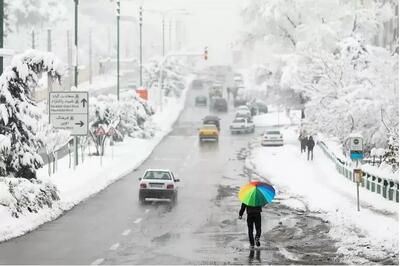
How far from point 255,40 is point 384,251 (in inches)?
Result: 2228

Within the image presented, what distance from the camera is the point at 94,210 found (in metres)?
28.1

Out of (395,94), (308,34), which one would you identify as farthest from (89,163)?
(308,34)

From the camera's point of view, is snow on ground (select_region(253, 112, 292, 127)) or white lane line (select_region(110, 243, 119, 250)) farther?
snow on ground (select_region(253, 112, 292, 127))

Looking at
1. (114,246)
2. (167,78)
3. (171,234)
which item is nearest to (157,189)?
(171,234)

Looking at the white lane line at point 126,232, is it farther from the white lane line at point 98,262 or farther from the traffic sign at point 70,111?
the traffic sign at point 70,111

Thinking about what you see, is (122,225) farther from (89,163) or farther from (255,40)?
(255,40)

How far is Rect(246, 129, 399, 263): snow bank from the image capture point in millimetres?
20578

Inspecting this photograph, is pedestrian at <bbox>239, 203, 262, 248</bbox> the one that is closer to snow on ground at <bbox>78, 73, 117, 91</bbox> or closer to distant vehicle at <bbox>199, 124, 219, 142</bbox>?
distant vehicle at <bbox>199, 124, 219, 142</bbox>

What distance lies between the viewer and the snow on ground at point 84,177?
2303 cm

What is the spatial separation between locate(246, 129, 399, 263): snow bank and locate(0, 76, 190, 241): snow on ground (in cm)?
775

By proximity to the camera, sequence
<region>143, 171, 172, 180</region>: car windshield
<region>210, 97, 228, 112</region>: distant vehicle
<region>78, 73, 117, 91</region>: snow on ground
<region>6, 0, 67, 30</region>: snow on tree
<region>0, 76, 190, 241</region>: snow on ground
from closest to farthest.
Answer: <region>0, 76, 190, 241</region>: snow on ground, <region>143, 171, 172, 180</region>: car windshield, <region>210, 97, 228, 112</region>: distant vehicle, <region>78, 73, 117, 91</region>: snow on ground, <region>6, 0, 67, 30</region>: snow on tree

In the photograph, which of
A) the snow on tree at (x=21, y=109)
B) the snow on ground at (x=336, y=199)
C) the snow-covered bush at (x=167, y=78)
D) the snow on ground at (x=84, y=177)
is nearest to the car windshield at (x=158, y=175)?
the snow on ground at (x=84, y=177)

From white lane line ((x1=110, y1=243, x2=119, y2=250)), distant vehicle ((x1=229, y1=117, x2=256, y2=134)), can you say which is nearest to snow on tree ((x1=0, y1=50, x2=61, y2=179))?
white lane line ((x1=110, y1=243, x2=119, y2=250))

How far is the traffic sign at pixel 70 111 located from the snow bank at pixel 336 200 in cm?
953
